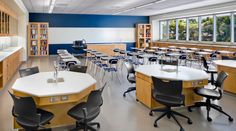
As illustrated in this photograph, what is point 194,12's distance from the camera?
11680 millimetres

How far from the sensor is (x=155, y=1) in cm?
904

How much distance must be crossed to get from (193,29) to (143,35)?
166 inches

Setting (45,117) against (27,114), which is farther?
(45,117)

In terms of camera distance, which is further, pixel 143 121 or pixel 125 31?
pixel 125 31

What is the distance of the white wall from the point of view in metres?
9.74

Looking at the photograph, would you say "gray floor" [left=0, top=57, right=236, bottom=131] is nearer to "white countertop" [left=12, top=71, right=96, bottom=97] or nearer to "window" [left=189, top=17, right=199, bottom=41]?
"white countertop" [left=12, top=71, right=96, bottom=97]

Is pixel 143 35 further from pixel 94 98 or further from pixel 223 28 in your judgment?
pixel 94 98

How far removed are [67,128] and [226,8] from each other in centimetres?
926

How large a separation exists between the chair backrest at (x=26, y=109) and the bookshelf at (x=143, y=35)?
1393 cm

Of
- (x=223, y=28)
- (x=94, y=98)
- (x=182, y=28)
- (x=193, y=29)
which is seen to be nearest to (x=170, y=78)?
(x=94, y=98)

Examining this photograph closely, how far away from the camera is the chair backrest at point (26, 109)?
2.60 metres

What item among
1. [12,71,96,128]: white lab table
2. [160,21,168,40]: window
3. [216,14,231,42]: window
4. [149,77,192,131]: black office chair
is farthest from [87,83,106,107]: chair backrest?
[160,21,168,40]: window

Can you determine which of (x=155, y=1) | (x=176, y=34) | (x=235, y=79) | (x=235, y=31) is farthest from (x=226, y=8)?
(x=235, y=79)

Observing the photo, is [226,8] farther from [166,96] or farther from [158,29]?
[166,96]
